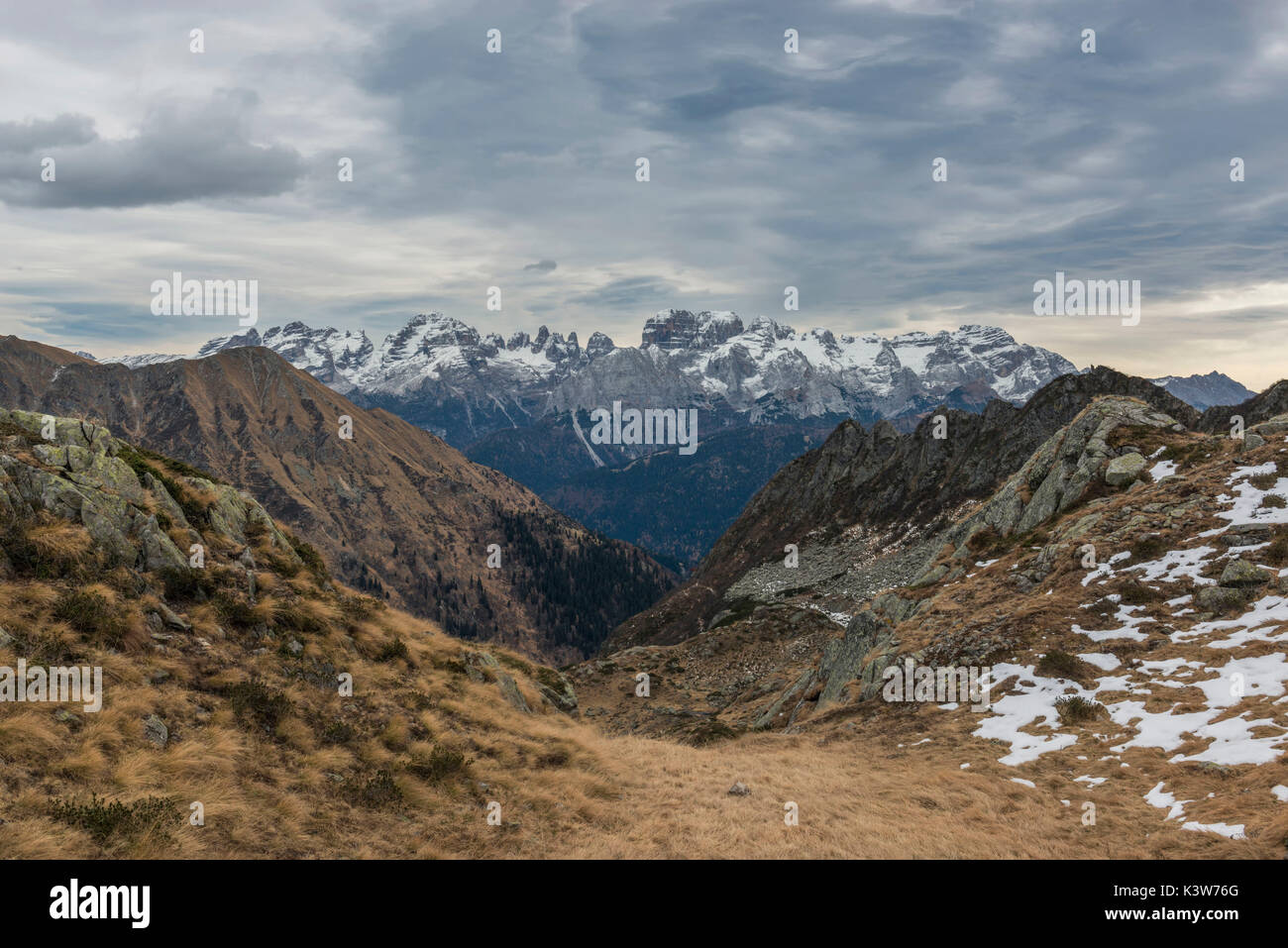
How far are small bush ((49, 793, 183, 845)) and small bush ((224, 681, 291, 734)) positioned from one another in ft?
12.7

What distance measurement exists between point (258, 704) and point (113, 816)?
5146 mm

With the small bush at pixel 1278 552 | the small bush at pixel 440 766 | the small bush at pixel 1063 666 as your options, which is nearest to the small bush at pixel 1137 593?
the small bush at pixel 1278 552

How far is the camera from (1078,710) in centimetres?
2166

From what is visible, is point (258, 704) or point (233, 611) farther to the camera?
point (233, 611)

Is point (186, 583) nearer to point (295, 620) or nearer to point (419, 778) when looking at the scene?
point (295, 620)

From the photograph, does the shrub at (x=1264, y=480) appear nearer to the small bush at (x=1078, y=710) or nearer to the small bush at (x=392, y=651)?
the small bush at (x=1078, y=710)

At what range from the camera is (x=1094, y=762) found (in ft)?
60.2

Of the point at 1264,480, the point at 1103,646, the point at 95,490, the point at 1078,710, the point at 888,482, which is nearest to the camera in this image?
the point at 95,490

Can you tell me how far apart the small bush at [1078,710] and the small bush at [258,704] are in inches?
972

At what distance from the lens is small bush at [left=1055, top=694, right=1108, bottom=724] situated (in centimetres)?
2136

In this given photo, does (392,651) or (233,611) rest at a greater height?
(233,611)

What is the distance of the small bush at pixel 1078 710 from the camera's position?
21.4 m

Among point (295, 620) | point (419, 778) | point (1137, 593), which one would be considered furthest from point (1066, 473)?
point (295, 620)
